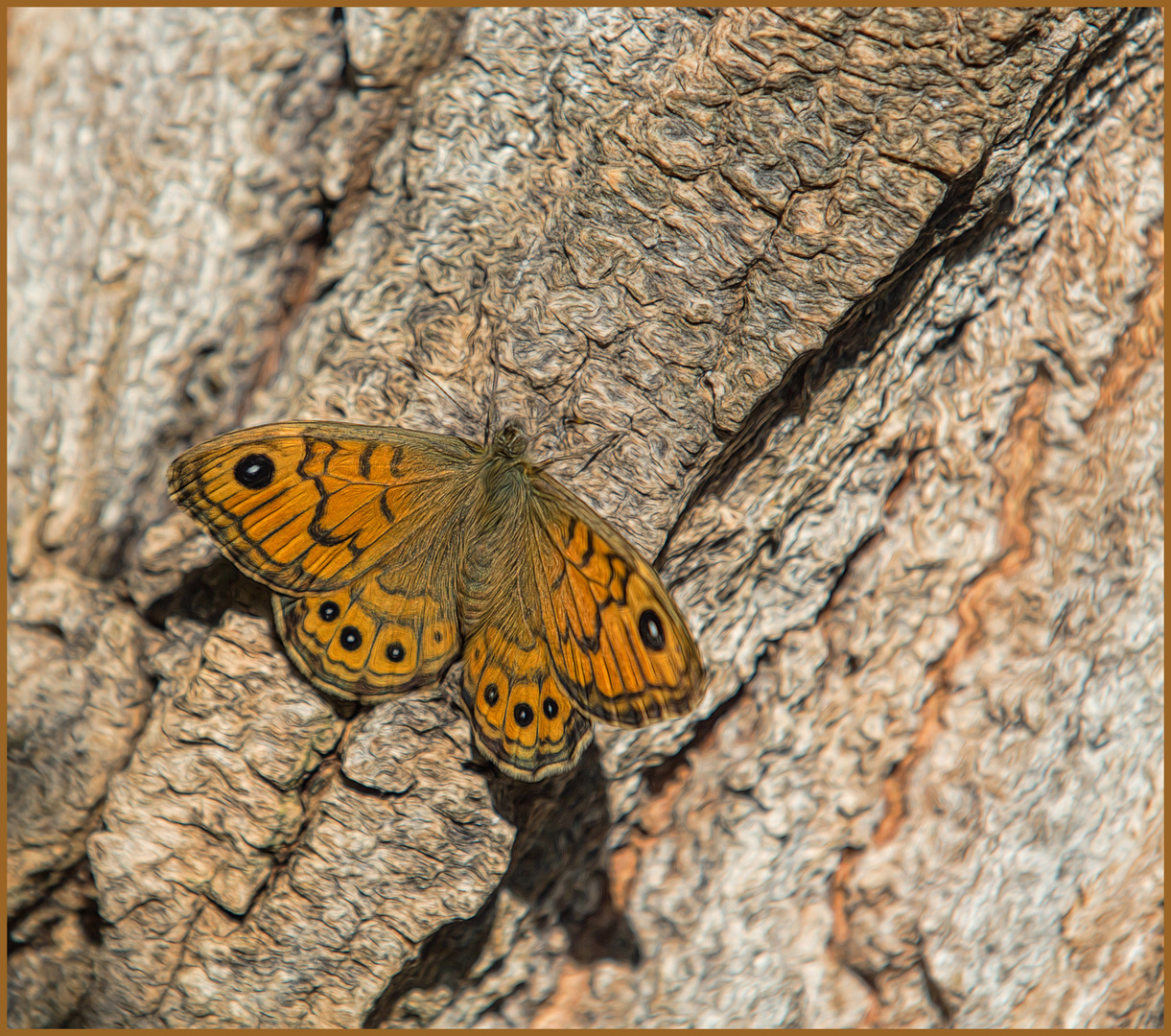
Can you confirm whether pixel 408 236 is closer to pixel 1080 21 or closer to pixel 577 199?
pixel 577 199

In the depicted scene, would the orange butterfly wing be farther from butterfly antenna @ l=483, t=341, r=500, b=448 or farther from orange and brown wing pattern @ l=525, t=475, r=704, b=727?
orange and brown wing pattern @ l=525, t=475, r=704, b=727

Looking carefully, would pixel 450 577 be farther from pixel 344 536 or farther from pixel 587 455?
pixel 587 455

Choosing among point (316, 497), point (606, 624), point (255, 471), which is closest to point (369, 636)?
point (316, 497)

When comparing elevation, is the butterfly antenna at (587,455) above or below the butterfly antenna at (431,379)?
above

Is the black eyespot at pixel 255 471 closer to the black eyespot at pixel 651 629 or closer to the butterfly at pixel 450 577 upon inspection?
the butterfly at pixel 450 577

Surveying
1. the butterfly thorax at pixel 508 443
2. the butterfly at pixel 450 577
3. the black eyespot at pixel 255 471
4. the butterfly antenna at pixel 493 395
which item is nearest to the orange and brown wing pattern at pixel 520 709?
the butterfly at pixel 450 577
